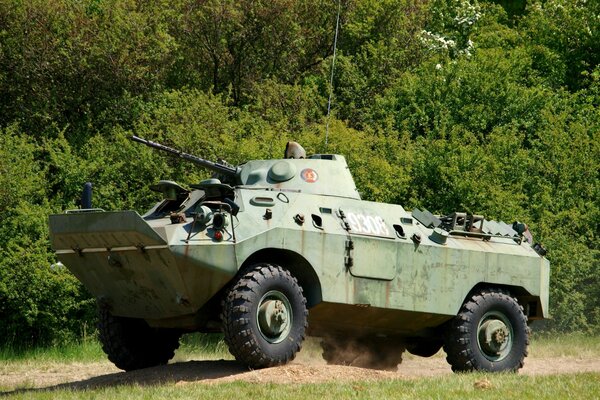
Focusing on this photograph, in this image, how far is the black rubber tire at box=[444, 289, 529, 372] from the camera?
18172 mm

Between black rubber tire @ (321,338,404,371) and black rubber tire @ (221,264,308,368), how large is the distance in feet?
7.86

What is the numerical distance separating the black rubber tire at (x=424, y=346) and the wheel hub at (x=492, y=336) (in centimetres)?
82

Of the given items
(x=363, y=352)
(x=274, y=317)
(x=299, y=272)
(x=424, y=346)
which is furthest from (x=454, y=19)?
(x=274, y=317)

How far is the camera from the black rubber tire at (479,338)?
59.6 feet

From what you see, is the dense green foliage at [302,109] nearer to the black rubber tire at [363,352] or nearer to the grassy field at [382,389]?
the black rubber tire at [363,352]

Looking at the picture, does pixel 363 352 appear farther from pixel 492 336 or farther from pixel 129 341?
pixel 129 341

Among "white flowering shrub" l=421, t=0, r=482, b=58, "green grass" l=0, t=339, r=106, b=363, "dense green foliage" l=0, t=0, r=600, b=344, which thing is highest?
"white flowering shrub" l=421, t=0, r=482, b=58

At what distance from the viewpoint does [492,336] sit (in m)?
18.3

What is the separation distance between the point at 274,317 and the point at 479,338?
3456mm

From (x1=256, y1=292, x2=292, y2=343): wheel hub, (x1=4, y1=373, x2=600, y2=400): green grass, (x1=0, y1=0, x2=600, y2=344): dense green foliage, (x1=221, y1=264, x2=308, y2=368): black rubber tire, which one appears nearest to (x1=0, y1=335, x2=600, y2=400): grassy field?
(x1=4, y1=373, x2=600, y2=400): green grass

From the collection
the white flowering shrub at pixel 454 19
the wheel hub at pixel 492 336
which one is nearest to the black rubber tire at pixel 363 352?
the wheel hub at pixel 492 336

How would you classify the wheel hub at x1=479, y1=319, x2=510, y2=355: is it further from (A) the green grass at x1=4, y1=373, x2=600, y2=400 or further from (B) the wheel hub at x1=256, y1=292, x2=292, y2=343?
(B) the wheel hub at x1=256, y1=292, x2=292, y2=343

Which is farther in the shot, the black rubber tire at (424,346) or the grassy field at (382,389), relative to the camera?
the black rubber tire at (424,346)

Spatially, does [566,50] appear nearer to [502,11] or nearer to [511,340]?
[502,11]
